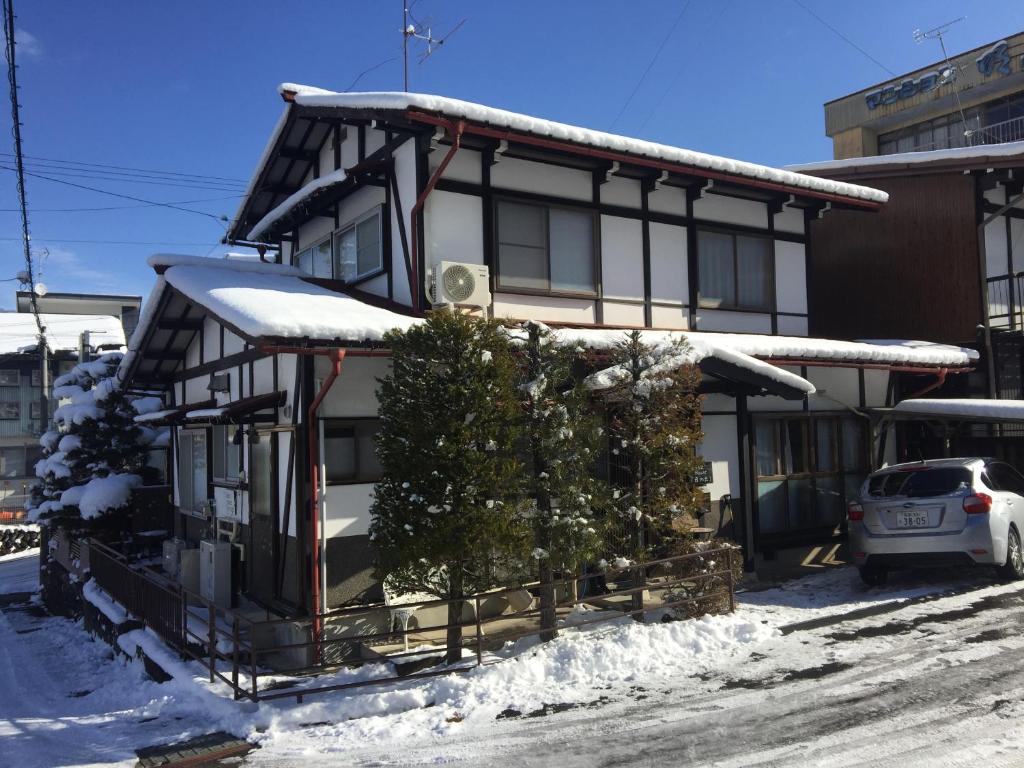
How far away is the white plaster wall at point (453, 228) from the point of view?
10.5 meters

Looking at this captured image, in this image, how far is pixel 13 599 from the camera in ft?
58.5

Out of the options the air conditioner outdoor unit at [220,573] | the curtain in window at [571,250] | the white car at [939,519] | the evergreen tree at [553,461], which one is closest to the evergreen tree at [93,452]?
the air conditioner outdoor unit at [220,573]

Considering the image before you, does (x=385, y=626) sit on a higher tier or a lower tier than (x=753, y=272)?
lower

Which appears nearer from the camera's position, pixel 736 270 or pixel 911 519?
pixel 911 519

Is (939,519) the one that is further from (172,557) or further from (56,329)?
(56,329)

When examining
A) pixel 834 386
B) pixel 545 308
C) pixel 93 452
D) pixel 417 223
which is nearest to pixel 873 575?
pixel 834 386

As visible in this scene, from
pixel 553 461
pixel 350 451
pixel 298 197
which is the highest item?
pixel 298 197

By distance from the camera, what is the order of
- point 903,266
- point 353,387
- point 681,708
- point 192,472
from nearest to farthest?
1. point 681,708
2. point 353,387
3. point 192,472
4. point 903,266

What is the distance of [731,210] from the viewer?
44.4 feet

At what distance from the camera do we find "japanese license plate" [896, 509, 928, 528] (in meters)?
9.66

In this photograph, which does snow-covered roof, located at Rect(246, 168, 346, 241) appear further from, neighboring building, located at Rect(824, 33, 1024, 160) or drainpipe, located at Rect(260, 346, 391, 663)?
neighboring building, located at Rect(824, 33, 1024, 160)

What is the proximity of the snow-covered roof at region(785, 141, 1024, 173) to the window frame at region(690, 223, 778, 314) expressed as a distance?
12.5 ft

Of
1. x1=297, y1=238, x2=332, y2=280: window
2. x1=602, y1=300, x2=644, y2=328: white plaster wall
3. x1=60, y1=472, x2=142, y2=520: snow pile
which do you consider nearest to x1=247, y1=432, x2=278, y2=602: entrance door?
x1=297, y1=238, x2=332, y2=280: window

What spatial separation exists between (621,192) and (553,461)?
19.7 feet
